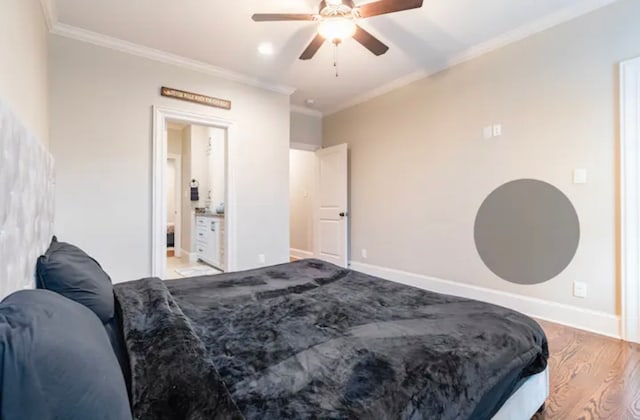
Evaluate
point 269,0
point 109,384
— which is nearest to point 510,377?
point 109,384

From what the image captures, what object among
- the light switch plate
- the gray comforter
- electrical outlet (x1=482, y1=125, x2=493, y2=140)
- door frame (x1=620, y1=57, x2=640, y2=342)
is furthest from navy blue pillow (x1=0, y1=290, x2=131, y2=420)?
electrical outlet (x1=482, y1=125, x2=493, y2=140)

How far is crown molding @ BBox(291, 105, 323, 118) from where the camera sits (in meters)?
5.18

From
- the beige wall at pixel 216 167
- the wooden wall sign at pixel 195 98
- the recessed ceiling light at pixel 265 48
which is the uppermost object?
the recessed ceiling light at pixel 265 48

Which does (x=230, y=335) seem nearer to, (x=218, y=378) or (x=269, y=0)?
(x=218, y=378)

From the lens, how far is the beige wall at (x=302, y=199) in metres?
6.02

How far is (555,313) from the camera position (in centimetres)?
274

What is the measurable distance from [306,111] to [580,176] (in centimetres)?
391

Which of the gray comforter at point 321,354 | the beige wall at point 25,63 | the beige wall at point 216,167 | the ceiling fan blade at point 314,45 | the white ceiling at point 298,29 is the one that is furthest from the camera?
the beige wall at point 216,167

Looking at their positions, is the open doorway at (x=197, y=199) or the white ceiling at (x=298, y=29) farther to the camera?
the open doorway at (x=197, y=199)

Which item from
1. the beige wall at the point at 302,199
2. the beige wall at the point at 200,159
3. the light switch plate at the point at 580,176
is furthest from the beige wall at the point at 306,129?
the light switch plate at the point at 580,176

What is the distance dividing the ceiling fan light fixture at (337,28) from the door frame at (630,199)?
7.00 ft

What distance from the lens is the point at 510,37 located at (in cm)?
302

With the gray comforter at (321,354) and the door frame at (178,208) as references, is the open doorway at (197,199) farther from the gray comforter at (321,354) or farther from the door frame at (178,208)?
the gray comforter at (321,354)

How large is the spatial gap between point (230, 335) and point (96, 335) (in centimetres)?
43
